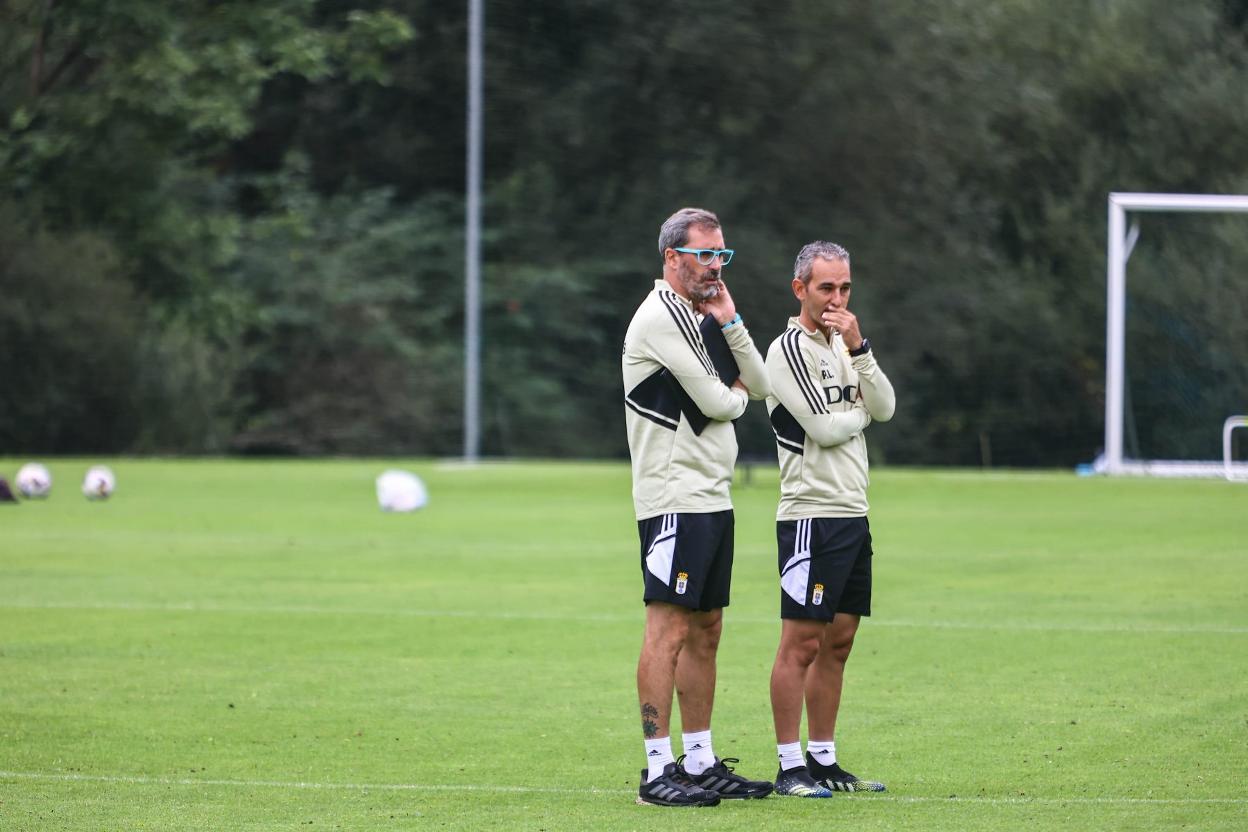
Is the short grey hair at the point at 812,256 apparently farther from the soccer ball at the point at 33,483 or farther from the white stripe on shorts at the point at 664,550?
the soccer ball at the point at 33,483

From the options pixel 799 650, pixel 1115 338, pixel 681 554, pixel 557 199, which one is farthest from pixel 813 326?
pixel 557 199

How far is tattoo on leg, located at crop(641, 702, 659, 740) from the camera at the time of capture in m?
6.71

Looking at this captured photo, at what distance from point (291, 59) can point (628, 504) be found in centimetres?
1678

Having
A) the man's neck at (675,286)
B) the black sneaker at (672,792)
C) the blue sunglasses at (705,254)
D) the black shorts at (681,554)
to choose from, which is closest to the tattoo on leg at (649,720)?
the black sneaker at (672,792)

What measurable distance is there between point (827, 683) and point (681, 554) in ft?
2.81

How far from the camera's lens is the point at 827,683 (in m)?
7.09

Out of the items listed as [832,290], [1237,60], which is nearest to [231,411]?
[1237,60]

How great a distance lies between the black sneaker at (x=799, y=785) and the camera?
22.4 ft

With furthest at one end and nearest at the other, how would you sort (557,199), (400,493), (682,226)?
1. (557,199)
2. (400,493)
3. (682,226)

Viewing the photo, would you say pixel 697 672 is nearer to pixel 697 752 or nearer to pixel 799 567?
pixel 697 752

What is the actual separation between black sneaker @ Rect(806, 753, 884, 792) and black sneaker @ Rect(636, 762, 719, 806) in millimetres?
495

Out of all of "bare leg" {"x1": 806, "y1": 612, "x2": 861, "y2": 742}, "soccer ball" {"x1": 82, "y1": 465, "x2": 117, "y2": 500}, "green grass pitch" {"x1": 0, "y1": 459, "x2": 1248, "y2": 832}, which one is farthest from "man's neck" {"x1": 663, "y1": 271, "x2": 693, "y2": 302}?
"soccer ball" {"x1": 82, "y1": 465, "x2": 117, "y2": 500}

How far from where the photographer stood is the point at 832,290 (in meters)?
6.97

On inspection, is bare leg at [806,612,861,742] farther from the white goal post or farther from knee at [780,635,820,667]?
the white goal post
